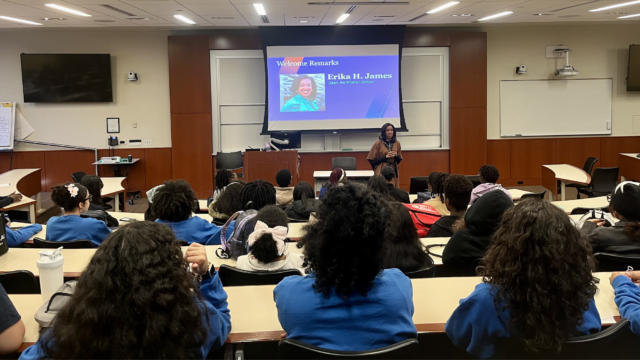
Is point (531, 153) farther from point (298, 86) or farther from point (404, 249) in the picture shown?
point (404, 249)

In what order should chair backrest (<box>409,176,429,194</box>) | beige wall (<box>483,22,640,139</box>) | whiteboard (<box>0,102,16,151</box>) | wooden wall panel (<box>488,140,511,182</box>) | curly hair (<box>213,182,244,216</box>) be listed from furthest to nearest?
wooden wall panel (<box>488,140,511,182</box>) < beige wall (<box>483,22,640,139</box>) < whiteboard (<box>0,102,16,151</box>) < chair backrest (<box>409,176,429,194</box>) < curly hair (<box>213,182,244,216</box>)

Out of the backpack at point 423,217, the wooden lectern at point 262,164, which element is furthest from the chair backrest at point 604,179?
the wooden lectern at point 262,164

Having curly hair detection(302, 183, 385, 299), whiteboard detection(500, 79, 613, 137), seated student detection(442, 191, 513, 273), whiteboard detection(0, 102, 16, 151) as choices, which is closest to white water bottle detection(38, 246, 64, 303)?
curly hair detection(302, 183, 385, 299)

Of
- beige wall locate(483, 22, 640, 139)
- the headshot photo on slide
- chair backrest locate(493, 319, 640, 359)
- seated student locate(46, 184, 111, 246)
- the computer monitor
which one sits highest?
beige wall locate(483, 22, 640, 139)

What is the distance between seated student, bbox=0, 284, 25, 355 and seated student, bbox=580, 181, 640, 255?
2.70 metres

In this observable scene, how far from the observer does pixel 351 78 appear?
8.66 meters

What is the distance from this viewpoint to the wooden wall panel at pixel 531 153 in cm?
925

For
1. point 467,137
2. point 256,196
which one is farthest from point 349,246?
point 467,137

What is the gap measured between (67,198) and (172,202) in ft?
2.70

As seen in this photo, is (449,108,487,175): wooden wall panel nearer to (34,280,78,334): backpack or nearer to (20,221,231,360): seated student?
(34,280,78,334): backpack

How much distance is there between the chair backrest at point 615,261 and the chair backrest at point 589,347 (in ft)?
3.29

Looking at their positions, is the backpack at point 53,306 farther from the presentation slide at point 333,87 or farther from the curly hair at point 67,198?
the presentation slide at point 333,87

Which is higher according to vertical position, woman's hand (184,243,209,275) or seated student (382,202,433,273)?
woman's hand (184,243,209,275)

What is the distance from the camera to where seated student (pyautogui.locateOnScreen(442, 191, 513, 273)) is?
2.27m
